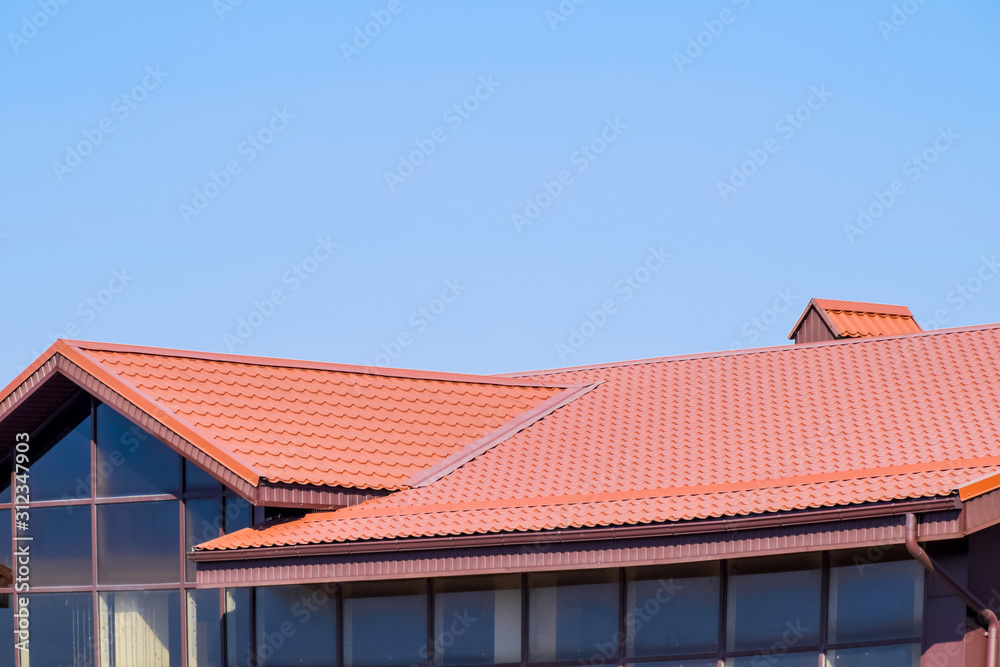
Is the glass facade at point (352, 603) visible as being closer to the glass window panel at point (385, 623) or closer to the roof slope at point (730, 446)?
the glass window panel at point (385, 623)

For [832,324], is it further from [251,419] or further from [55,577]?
[55,577]

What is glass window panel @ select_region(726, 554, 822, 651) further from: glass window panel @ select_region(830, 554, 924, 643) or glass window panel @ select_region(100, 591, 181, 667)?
glass window panel @ select_region(100, 591, 181, 667)

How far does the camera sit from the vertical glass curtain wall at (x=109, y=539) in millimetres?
16000

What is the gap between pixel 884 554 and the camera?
13.0m

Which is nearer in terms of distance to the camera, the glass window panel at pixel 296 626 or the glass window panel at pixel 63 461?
the glass window panel at pixel 296 626

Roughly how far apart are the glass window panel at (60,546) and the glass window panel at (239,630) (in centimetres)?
203

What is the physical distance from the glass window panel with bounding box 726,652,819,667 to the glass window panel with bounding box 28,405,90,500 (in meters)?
8.06

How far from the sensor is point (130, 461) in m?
16.6

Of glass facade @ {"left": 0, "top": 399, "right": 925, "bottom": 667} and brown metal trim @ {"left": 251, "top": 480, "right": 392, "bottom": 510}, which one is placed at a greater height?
brown metal trim @ {"left": 251, "top": 480, "right": 392, "bottom": 510}

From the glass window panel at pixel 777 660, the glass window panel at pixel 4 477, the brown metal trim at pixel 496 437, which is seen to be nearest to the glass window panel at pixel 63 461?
the glass window panel at pixel 4 477

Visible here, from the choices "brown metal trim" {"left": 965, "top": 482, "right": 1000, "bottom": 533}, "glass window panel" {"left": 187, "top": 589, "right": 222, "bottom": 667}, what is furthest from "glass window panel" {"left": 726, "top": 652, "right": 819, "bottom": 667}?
"glass window panel" {"left": 187, "top": 589, "right": 222, "bottom": 667}

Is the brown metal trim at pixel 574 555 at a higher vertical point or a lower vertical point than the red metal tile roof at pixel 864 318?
lower

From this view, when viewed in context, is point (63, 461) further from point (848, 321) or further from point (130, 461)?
point (848, 321)

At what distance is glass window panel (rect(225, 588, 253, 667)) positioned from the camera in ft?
50.8
